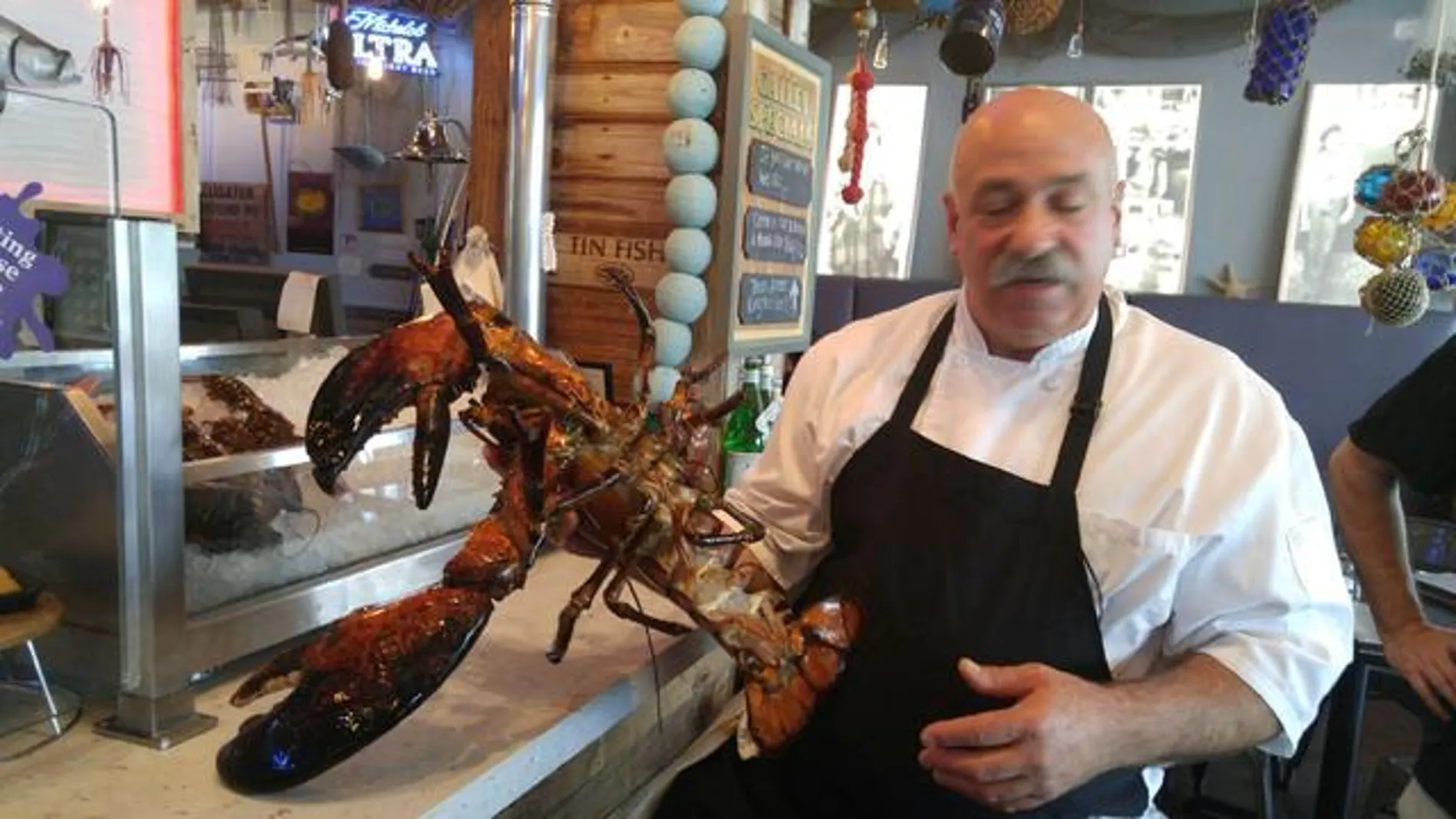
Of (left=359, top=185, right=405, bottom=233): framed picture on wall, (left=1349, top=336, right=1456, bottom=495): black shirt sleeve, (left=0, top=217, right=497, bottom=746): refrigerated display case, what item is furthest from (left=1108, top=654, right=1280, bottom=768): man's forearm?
(left=359, top=185, right=405, bottom=233): framed picture on wall

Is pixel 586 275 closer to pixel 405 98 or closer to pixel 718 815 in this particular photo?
pixel 718 815

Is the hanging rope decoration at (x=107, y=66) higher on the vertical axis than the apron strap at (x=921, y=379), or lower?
higher

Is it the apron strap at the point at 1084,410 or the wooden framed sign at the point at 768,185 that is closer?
the apron strap at the point at 1084,410

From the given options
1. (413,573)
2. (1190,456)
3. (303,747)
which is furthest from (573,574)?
(1190,456)

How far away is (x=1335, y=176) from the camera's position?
220 inches

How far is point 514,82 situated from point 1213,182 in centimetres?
481

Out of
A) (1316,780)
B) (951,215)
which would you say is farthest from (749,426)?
(1316,780)

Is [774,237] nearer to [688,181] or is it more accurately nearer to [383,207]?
[688,181]

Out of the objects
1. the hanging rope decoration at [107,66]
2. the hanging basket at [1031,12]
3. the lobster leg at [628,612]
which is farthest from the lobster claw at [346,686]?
the hanging basket at [1031,12]

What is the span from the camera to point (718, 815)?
150 cm

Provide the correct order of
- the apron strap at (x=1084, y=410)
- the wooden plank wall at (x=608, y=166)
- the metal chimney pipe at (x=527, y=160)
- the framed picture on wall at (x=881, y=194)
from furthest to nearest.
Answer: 1. the framed picture on wall at (x=881, y=194)
2. the wooden plank wall at (x=608, y=166)
3. the metal chimney pipe at (x=527, y=160)
4. the apron strap at (x=1084, y=410)

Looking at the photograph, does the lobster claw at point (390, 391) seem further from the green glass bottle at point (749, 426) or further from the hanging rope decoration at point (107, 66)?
the hanging rope decoration at point (107, 66)

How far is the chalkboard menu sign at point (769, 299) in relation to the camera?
8.47 ft

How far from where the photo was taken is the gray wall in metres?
5.46
